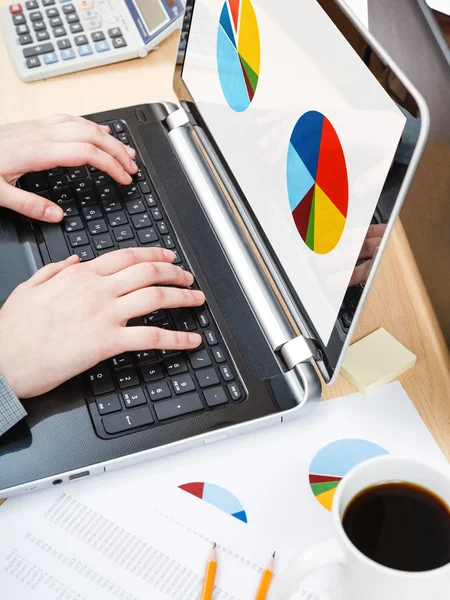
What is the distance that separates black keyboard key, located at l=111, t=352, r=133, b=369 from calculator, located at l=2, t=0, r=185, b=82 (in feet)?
1.55

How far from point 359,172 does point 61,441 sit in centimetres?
32

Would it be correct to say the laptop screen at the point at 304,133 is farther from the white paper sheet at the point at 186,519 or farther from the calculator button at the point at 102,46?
the calculator button at the point at 102,46

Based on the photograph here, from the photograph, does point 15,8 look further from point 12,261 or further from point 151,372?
point 151,372

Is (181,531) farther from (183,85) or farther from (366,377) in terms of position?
(183,85)

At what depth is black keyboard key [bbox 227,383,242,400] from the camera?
2.00ft

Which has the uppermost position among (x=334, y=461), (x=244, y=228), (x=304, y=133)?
(x=304, y=133)

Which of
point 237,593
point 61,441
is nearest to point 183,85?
point 61,441

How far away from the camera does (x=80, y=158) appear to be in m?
0.77

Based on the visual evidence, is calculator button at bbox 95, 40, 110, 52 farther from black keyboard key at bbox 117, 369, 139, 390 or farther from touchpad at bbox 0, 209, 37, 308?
black keyboard key at bbox 117, 369, 139, 390

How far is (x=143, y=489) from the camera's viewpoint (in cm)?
58

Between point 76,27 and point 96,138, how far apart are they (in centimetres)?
25

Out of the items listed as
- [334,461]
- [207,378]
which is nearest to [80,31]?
[207,378]

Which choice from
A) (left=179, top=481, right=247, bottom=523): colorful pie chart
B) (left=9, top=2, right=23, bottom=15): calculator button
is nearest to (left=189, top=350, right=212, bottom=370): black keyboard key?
(left=179, top=481, right=247, bottom=523): colorful pie chart

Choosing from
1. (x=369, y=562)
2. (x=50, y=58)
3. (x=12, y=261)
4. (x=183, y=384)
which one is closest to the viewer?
(x=369, y=562)
